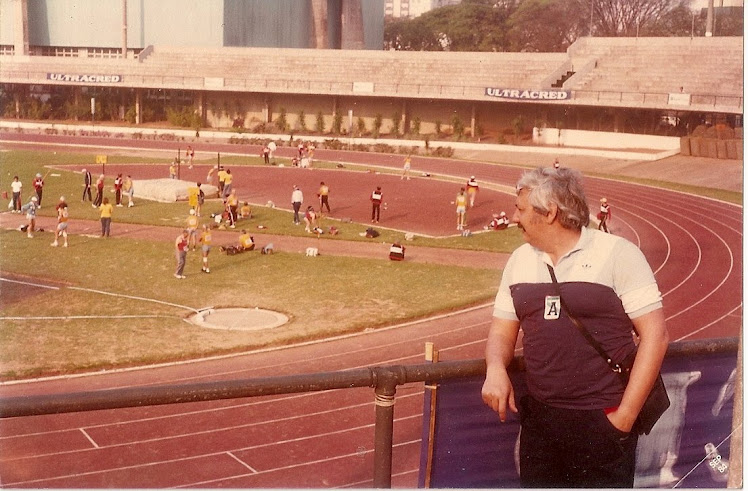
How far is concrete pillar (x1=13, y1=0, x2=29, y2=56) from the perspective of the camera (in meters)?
78.6

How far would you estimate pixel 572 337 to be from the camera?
3.87 metres

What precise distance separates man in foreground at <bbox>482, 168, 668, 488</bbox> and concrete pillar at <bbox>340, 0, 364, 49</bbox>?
88.5m

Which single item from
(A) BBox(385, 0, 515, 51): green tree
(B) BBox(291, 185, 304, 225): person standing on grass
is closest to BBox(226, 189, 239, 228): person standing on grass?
(B) BBox(291, 185, 304, 225): person standing on grass

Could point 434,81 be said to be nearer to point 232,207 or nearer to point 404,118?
point 404,118

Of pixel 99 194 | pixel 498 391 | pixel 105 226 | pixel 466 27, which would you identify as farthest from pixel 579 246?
pixel 466 27

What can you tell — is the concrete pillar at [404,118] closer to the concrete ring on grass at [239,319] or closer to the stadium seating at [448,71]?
the stadium seating at [448,71]

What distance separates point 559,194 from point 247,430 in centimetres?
1059

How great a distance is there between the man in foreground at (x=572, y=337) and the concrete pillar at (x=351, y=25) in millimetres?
88513

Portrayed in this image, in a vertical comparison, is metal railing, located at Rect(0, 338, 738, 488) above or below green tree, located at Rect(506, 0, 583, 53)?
below

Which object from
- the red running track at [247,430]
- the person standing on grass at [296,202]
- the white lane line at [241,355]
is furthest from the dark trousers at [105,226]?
the red running track at [247,430]

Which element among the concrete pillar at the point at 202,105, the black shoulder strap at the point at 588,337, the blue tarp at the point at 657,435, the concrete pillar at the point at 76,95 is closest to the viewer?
the black shoulder strap at the point at 588,337

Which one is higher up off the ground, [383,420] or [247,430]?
[383,420]

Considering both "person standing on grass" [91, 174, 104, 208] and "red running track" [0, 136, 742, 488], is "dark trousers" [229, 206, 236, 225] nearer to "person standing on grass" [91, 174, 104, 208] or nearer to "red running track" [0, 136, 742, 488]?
"person standing on grass" [91, 174, 104, 208]

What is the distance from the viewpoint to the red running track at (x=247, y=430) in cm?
1216
